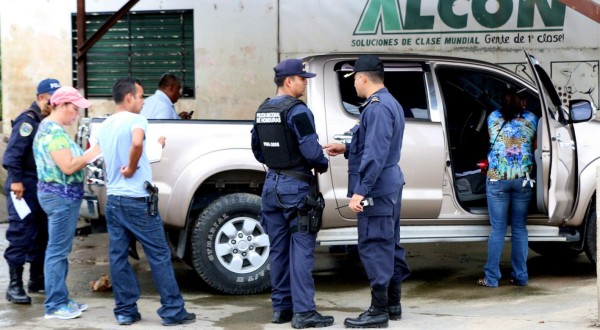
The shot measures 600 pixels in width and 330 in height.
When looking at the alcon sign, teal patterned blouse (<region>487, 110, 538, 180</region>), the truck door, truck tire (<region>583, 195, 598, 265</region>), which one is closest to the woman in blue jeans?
teal patterned blouse (<region>487, 110, 538, 180</region>)

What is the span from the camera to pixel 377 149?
6336 millimetres

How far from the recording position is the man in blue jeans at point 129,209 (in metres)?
6.64

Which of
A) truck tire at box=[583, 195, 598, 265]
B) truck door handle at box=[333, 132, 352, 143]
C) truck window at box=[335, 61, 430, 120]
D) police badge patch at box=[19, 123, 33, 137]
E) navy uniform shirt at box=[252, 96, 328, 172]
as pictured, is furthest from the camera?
truck tire at box=[583, 195, 598, 265]

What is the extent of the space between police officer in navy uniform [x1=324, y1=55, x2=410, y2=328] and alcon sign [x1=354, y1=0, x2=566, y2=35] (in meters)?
6.14

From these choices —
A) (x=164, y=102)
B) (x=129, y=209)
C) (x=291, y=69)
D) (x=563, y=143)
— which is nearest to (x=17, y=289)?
(x=129, y=209)

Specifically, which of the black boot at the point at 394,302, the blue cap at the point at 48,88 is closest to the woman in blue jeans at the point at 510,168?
the black boot at the point at 394,302

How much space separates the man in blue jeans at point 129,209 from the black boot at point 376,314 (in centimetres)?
120

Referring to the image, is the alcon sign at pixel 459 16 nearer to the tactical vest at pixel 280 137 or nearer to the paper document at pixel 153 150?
the paper document at pixel 153 150

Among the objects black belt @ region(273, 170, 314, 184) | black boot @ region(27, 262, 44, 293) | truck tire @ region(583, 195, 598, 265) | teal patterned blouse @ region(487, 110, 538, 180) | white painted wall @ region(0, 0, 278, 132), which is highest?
white painted wall @ region(0, 0, 278, 132)

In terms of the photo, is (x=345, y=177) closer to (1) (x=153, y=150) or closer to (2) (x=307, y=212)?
(2) (x=307, y=212)

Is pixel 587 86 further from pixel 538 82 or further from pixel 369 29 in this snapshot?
pixel 538 82

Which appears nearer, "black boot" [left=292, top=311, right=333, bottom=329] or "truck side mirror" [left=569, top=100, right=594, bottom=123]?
"black boot" [left=292, top=311, right=333, bottom=329]

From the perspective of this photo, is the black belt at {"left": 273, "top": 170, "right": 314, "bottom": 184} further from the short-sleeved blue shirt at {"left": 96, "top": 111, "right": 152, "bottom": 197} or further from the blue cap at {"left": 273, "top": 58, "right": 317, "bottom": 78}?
the short-sleeved blue shirt at {"left": 96, "top": 111, "right": 152, "bottom": 197}

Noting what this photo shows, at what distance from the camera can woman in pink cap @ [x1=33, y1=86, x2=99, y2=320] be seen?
6855 millimetres
